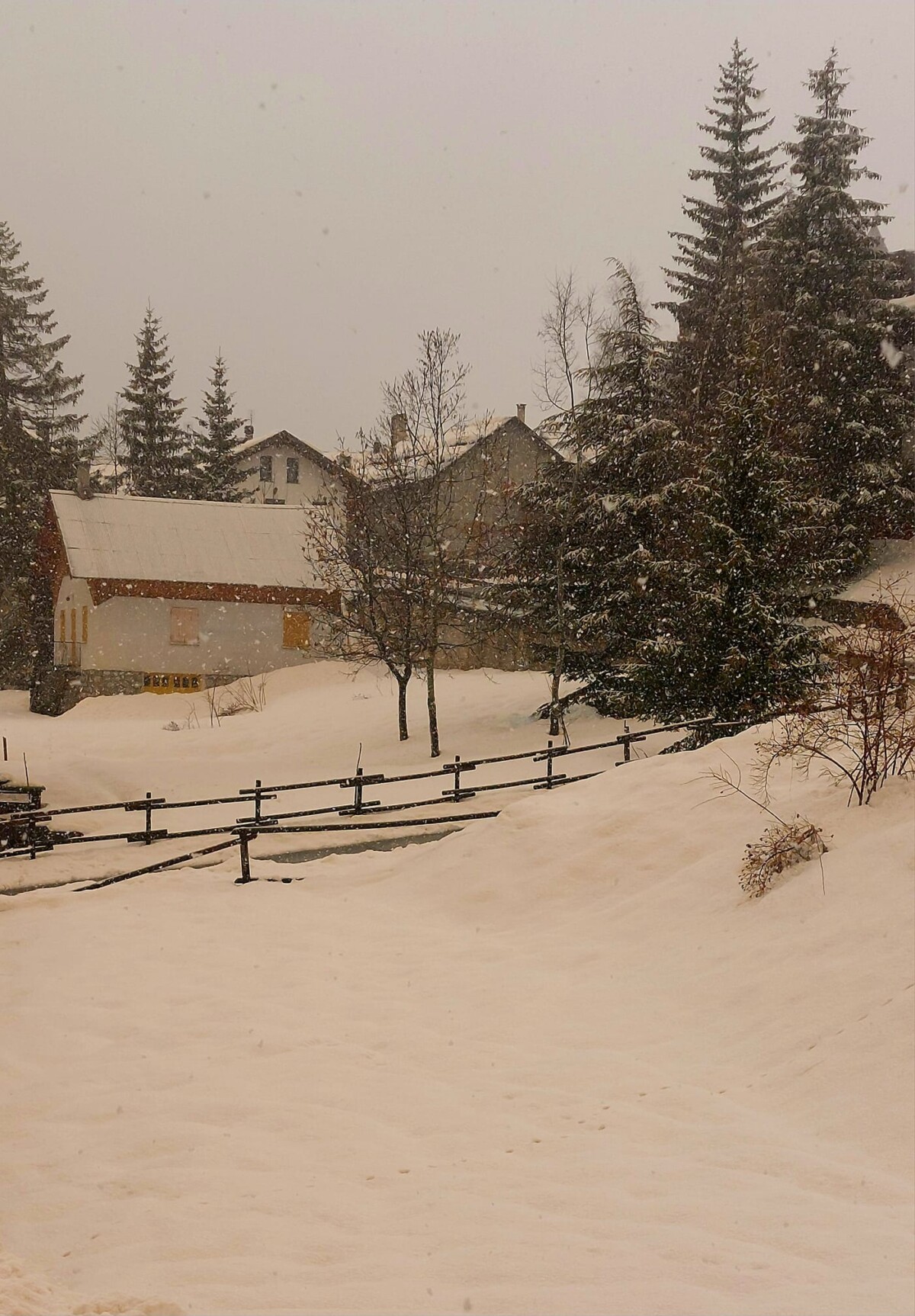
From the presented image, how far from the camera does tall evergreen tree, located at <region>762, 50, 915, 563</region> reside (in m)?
32.3

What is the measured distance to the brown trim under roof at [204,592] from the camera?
129 ft

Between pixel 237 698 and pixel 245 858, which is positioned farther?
pixel 237 698

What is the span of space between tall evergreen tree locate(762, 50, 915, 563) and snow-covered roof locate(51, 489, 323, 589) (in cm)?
1838

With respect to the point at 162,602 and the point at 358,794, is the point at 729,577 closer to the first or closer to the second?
the point at 358,794

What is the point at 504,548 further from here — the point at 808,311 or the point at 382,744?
the point at 808,311

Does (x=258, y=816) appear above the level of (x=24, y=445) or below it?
below

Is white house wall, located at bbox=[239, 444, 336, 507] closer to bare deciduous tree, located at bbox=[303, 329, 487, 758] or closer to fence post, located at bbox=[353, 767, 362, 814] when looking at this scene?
bare deciduous tree, located at bbox=[303, 329, 487, 758]

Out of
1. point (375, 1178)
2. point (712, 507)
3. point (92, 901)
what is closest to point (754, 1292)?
point (375, 1178)

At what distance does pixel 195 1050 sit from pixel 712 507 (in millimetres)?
16056

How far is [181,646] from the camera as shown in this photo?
40.1 m

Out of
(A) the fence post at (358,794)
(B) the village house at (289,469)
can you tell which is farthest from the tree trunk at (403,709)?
(B) the village house at (289,469)

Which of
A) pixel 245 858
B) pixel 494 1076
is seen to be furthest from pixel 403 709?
pixel 494 1076

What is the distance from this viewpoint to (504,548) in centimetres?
2905

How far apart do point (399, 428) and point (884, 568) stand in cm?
1600
